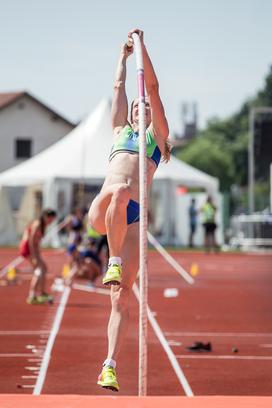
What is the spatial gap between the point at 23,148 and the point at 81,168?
1022 inches

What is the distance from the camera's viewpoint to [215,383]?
404 inches

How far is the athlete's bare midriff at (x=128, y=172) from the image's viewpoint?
717cm

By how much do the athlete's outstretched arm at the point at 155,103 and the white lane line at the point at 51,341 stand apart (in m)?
3.05

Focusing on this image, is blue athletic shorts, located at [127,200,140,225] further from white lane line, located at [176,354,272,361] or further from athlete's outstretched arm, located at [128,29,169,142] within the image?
white lane line, located at [176,354,272,361]

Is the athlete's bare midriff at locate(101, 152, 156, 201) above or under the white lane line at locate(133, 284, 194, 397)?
above

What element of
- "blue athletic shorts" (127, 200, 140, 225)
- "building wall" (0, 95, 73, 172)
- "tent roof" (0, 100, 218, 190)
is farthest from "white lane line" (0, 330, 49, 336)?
"building wall" (0, 95, 73, 172)

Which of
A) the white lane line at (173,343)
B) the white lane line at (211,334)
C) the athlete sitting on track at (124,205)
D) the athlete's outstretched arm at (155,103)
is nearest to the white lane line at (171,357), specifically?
the white lane line at (173,343)

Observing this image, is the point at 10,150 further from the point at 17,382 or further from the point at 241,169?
the point at 17,382

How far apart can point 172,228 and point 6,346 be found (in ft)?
92.5

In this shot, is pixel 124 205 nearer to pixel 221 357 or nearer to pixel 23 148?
pixel 221 357

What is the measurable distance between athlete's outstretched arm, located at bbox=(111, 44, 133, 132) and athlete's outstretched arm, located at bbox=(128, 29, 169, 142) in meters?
0.36

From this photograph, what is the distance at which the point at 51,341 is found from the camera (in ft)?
43.7

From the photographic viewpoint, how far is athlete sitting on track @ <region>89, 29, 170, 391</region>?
7.07m

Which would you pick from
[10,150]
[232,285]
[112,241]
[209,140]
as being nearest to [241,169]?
[209,140]
